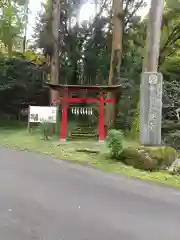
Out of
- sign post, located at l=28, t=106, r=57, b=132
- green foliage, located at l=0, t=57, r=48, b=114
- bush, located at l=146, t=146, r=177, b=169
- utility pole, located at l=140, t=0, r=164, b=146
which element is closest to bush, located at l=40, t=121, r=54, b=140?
sign post, located at l=28, t=106, r=57, b=132

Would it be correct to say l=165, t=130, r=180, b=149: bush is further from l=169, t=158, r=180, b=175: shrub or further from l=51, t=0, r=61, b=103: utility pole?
l=51, t=0, r=61, b=103: utility pole

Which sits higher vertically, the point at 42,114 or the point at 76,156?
the point at 42,114

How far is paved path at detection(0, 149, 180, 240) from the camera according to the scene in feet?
13.5

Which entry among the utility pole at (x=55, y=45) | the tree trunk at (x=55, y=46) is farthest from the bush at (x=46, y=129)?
the tree trunk at (x=55, y=46)

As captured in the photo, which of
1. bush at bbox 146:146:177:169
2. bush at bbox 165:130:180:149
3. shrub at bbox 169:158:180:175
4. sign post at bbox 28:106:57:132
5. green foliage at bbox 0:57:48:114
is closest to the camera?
shrub at bbox 169:158:180:175

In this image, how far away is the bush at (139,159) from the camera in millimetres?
8055

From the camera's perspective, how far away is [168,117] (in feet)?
49.9

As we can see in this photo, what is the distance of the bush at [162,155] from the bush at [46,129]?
6.39 m

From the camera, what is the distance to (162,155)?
27.2 feet

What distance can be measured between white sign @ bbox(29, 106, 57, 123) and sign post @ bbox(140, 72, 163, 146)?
20.3 ft

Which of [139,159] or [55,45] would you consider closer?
[139,159]

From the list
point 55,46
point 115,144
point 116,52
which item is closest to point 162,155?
point 115,144

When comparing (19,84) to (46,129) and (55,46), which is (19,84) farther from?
(46,129)

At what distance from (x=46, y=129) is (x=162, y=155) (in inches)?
268
